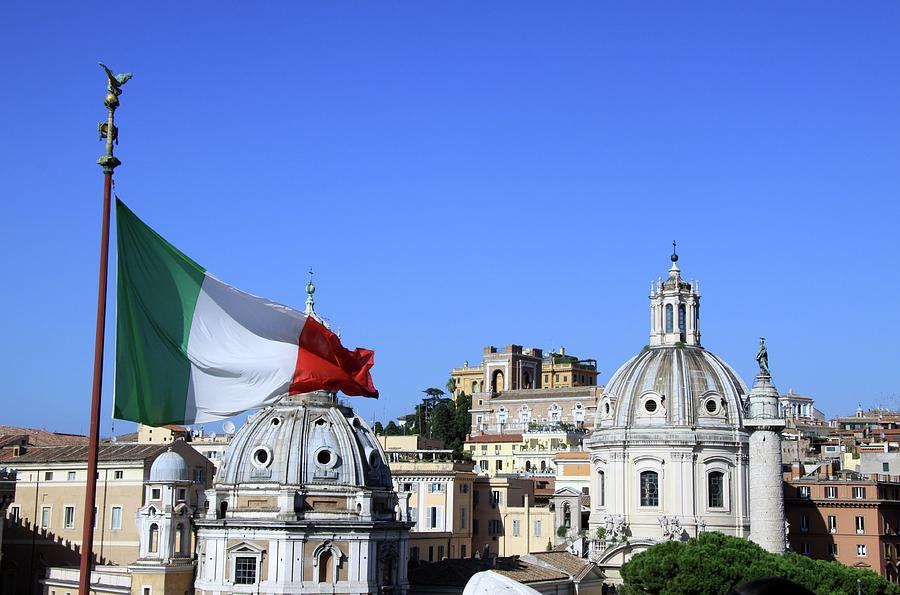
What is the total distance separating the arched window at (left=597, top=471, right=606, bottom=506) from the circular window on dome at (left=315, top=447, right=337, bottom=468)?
18849mm

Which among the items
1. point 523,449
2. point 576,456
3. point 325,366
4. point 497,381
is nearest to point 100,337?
point 325,366

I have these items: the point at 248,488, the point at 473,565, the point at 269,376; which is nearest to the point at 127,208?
the point at 269,376

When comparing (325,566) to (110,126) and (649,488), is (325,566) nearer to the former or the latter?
(649,488)

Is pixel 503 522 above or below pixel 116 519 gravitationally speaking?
below

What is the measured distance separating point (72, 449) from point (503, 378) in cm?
7047

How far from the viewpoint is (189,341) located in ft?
59.2

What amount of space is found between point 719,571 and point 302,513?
679 inches

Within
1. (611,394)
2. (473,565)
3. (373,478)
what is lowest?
(473,565)

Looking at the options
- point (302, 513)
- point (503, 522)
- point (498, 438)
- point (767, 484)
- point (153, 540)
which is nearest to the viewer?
point (302, 513)

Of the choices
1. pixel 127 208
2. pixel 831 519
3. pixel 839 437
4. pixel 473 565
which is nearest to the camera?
pixel 127 208

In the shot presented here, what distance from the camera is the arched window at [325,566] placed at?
5244 cm

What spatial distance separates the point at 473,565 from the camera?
5828 centimetres

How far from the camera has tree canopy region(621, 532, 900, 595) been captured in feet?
169

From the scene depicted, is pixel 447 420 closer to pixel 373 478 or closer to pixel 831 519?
pixel 831 519
